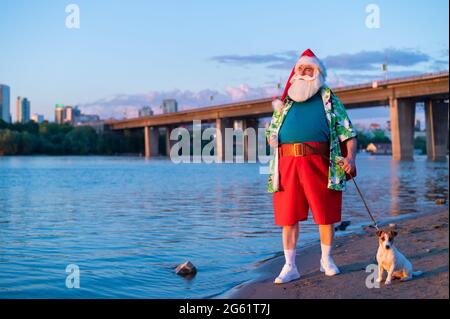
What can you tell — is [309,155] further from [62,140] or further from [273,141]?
[62,140]

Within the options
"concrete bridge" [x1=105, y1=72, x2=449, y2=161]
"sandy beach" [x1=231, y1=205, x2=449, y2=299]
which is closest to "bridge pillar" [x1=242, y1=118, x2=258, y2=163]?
"concrete bridge" [x1=105, y1=72, x2=449, y2=161]

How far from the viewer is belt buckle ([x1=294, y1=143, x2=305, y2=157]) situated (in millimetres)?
6117

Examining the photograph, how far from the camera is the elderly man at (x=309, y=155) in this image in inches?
238

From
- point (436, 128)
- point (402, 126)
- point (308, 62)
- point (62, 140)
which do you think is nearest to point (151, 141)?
point (62, 140)

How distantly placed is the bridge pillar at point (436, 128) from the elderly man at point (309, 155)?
241 ft

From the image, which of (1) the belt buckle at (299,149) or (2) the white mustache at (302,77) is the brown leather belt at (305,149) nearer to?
(1) the belt buckle at (299,149)

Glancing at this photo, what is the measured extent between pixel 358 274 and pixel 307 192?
1.09 meters

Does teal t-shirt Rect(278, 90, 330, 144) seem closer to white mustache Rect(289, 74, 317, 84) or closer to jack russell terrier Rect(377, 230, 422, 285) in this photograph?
white mustache Rect(289, 74, 317, 84)

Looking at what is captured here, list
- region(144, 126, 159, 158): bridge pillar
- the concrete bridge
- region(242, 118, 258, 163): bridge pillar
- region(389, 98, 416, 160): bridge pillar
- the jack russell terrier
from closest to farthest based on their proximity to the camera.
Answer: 1. the jack russell terrier
2. the concrete bridge
3. region(389, 98, 416, 160): bridge pillar
4. region(242, 118, 258, 163): bridge pillar
5. region(144, 126, 159, 158): bridge pillar

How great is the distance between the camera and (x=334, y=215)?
241 inches
